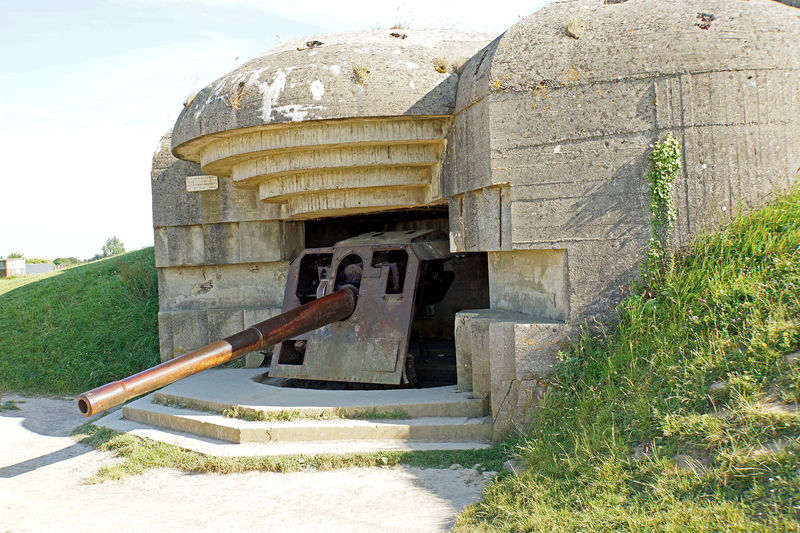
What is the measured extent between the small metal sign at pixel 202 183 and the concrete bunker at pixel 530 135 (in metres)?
0.91

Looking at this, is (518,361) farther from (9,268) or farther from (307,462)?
(9,268)

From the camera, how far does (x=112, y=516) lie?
3537 mm

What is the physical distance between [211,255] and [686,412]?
16.2ft

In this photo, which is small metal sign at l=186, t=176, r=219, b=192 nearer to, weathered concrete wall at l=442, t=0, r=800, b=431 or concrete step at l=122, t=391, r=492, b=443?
concrete step at l=122, t=391, r=492, b=443

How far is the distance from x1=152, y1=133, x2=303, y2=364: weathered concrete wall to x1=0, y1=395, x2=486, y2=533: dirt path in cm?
249

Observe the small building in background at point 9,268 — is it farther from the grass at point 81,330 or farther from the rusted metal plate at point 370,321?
the rusted metal plate at point 370,321

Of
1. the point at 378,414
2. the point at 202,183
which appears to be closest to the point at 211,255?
the point at 202,183

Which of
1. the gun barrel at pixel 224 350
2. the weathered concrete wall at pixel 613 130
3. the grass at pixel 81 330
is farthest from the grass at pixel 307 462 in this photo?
the grass at pixel 81 330

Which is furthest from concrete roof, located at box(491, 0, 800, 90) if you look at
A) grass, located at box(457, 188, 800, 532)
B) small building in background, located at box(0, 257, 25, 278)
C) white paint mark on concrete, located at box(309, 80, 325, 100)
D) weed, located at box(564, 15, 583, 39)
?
small building in background, located at box(0, 257, 25, 278)

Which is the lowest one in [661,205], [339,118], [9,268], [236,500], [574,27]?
[236,500]

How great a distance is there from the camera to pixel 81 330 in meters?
7.93

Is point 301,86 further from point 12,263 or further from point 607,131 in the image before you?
point 12,263

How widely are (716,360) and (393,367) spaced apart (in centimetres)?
246

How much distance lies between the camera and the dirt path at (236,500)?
3.35 m
